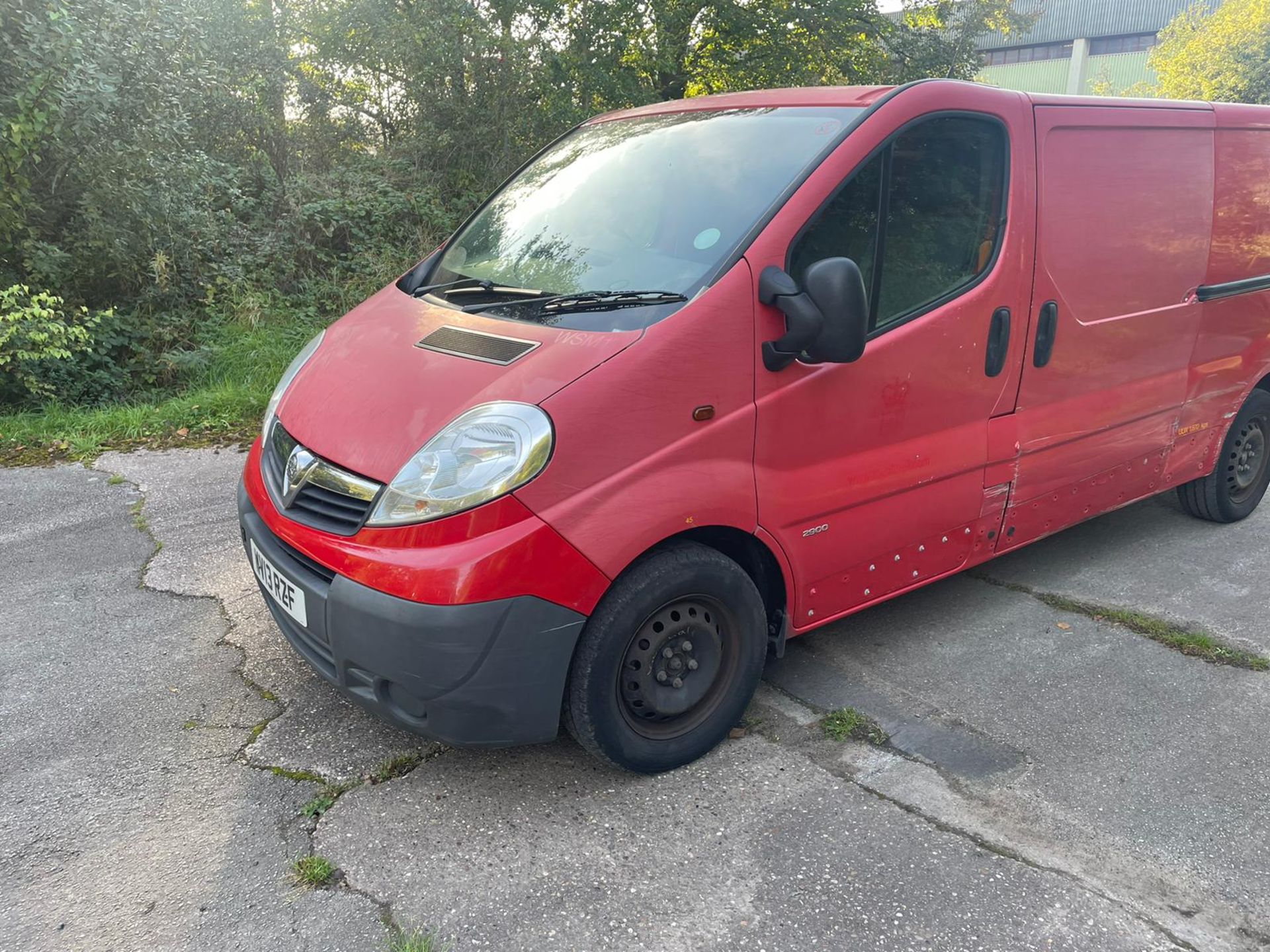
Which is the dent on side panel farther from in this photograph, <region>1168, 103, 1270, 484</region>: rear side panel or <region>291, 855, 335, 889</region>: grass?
<region>1168, 103, 1270, 484</region>: rear side panel

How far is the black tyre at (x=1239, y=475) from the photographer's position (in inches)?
185

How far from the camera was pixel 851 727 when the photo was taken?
3.06 meters

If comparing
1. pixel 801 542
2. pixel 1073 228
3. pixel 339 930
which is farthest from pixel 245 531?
pixel 1073 228

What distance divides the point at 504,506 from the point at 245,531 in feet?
3.64

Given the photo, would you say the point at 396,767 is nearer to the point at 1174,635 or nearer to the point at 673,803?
the point at 673,803

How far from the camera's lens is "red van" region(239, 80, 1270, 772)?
95.8 inches

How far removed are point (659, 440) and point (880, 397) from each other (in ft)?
2.73

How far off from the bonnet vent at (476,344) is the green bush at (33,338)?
14.6ft

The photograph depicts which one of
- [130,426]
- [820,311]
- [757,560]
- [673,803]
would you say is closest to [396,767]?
[673,803]

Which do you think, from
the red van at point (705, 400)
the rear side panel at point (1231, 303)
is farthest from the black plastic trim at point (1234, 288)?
the red van at point (705, 400)

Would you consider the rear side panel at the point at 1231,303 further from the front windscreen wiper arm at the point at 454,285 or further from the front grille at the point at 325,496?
the front grille at the point at 325,496

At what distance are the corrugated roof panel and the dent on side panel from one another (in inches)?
2103

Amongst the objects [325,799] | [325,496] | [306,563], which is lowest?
[325,799]

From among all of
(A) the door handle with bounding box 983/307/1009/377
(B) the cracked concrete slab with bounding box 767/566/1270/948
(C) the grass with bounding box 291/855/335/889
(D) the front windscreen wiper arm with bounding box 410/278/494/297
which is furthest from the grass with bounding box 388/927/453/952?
(A) the door handle with bounding box 983/307/1009/377
